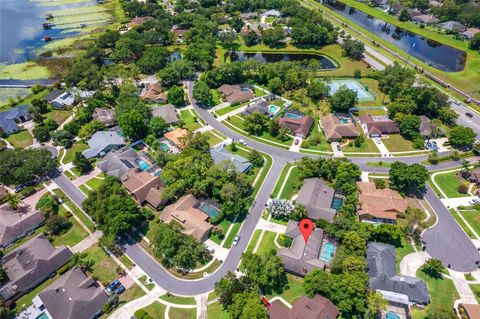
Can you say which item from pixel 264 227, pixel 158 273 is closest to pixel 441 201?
pixel 264 227

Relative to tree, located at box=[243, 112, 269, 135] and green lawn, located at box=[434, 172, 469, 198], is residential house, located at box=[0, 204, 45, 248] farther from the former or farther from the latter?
green lawn, located at box=[434, 172, 469, 198]

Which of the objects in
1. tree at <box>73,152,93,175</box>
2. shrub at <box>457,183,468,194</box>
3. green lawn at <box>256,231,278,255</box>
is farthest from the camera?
tree at <box>73,152,93,175</box>

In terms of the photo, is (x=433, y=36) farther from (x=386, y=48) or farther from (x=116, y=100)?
(x=116, y=100)

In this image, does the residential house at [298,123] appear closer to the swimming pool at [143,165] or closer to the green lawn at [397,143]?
the green lawn at [397,143]

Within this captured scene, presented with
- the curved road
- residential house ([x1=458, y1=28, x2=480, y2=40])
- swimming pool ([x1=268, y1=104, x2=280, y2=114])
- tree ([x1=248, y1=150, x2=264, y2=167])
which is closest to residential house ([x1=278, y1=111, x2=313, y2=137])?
swimming pool ([x1=268, y1=104, x2=280, y2=114])

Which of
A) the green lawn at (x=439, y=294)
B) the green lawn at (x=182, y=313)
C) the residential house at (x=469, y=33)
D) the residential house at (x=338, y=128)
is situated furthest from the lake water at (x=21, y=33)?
the residential house at (x=469, y=33)

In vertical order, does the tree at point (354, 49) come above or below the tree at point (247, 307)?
above
